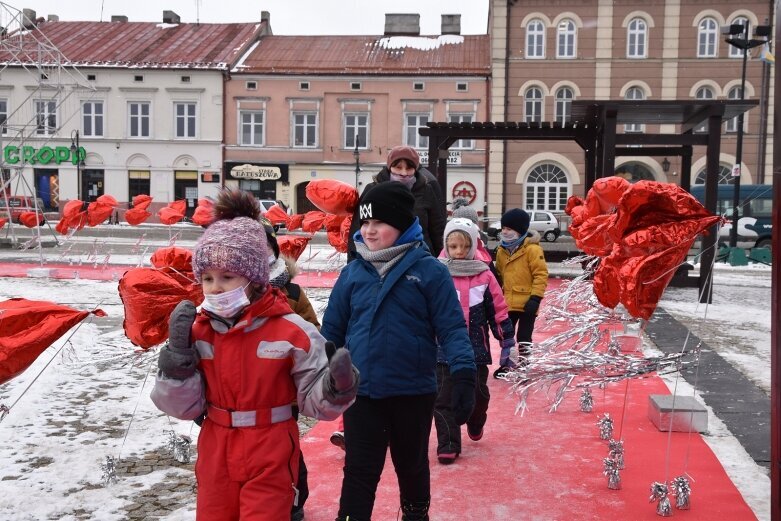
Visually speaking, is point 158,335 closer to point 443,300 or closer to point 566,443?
point 443,300

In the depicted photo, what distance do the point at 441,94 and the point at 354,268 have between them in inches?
1376

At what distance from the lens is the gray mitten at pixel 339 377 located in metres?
2.51

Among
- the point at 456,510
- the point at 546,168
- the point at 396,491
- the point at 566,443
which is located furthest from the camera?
the point at 546,168

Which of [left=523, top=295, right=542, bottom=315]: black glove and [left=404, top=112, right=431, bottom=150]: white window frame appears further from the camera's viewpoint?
[left=404, top=112, right=431, bottom=150]: white window frame

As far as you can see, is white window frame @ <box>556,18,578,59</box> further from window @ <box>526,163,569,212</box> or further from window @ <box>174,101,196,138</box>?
window @ <box>174,101,196,138</box>

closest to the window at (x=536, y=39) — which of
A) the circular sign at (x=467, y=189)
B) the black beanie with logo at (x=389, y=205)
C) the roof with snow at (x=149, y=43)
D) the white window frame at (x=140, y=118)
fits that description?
the circular sign at (x=467, y=189)

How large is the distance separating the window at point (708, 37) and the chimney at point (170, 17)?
1064 inches

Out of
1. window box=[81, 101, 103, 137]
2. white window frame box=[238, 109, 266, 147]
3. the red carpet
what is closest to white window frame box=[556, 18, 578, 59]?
white window frame box=[238, 109, 266, 147]

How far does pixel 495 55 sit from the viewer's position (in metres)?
36.1

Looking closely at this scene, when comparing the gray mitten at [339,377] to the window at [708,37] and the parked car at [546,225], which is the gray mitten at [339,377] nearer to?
the parked car at [546,225]

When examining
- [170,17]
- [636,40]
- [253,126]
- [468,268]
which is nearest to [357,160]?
[253,126]

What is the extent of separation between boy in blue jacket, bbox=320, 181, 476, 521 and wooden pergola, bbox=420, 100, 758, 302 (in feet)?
27.3

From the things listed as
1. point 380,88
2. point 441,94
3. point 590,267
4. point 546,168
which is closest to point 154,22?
point 380,88

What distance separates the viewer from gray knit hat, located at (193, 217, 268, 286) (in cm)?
277
